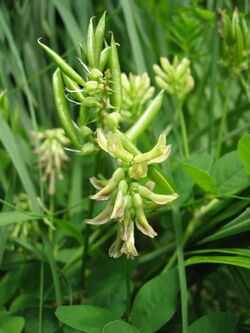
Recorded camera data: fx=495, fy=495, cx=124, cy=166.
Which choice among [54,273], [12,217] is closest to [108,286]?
[54,273]

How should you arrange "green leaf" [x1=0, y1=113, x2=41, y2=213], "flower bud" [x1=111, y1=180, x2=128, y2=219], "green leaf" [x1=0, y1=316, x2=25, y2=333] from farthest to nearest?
"green leaf" [x1=0, y1=113, x2=41, y2=213]
"green leaf" [x1=0, y1=316, x2=25, y2=333]
"flower bud" [x1=111, y1=180, x2=128, y2=219]

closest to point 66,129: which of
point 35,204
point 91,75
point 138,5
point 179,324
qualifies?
point 91,75

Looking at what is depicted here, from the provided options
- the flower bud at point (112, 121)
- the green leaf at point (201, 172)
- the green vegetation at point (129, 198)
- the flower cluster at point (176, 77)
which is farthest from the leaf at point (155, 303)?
the flower cluster at point (176, 77)

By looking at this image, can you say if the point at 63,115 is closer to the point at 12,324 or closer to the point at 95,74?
the point at 95,74

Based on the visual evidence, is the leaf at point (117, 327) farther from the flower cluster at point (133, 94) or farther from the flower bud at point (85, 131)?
the flower cluster at point (133, 94)

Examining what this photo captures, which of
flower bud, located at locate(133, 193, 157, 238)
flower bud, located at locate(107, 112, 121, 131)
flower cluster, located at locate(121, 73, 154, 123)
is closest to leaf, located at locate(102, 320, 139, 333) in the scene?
flower bud, located at locate(133, 193, 157, 238)

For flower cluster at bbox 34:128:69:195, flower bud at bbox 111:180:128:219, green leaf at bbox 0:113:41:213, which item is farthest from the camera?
flower cluster at bbox 34:128:69:195

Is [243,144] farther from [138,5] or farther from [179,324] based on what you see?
[138,5]

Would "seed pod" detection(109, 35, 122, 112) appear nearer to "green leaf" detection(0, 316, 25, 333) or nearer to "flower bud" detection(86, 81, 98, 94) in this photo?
"flower bud" detection(86, 81, 98, 94)
